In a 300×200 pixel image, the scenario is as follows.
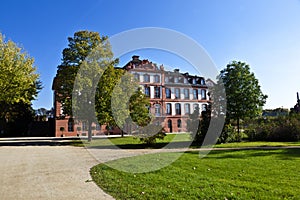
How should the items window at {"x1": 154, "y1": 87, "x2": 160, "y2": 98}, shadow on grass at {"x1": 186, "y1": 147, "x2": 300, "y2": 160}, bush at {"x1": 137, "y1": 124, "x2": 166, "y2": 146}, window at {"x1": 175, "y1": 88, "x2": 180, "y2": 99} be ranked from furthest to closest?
1. window at {"x1": 175, "y1": 88, "x2": 180, "y2": 99}
2. window at {"x1": 154, "y1": 87, "x2": 160, "y2": 98}
3. bush at {"x1": 137, "y1": 124, "x2": 166, "y2": 146}
4. shadow on grass at {"x1": 186, "y1": 147, "x2": 300, "y2": 160}

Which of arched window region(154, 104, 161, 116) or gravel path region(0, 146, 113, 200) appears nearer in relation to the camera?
gravel path region(0, 146, 113, 200)

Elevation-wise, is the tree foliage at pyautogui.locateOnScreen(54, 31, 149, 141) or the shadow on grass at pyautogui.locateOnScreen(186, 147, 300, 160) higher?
the tree foliage at pyautogui.locateOnScreen(54, 31, 149, 141)

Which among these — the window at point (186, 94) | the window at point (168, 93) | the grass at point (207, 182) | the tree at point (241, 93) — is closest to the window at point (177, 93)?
the window at point (168, 93)

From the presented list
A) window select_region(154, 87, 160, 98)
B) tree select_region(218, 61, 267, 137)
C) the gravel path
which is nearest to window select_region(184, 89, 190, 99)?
window select_region(154, 87, 160, 98)

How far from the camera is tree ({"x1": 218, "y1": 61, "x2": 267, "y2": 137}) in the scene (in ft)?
87.8

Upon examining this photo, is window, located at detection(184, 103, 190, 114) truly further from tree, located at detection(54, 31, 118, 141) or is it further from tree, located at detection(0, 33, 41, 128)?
tree, located at detection(0, 33, 41, 128)

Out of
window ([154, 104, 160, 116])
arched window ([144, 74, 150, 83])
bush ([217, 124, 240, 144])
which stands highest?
arched window ([144, 74, 150, 83])

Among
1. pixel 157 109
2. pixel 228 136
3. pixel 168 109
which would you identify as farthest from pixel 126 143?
pixel 168 109

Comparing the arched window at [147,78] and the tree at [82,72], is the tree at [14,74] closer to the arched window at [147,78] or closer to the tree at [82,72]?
the tree at [82,72]

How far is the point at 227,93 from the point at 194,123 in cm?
693

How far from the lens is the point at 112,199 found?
17.8ft

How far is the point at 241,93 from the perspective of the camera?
88.2 ft

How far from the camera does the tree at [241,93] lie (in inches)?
1053

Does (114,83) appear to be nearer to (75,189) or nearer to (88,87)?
(88,87)
